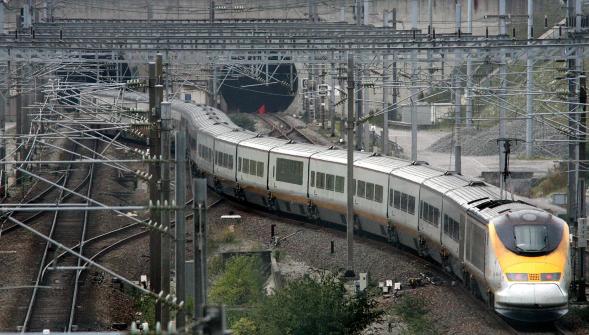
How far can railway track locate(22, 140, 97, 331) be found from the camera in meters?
22.6

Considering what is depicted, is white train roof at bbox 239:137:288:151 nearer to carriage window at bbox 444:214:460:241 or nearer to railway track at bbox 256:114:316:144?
carriage window at bbox 444:214:460:241

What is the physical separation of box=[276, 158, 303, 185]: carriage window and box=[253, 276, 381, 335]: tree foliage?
1374 centimetres

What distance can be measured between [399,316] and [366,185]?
28.1 feet

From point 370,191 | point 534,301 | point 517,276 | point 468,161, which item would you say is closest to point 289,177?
point 370,191

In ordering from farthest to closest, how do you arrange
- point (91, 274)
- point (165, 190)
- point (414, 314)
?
point (91, 274)
point (414, 314)
point (165, 190)

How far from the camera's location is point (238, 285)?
78.4ft

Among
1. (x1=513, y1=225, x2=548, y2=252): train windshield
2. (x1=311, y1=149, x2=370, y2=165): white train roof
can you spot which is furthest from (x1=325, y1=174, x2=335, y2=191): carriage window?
(x1=513, y1=225, x2=548, y2=252): train windshield

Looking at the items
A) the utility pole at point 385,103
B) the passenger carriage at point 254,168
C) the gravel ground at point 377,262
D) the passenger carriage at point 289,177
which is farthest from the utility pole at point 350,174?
the passenger carriage at point 254,168

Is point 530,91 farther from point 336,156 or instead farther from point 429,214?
point 429,214

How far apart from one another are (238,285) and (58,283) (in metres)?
4.28

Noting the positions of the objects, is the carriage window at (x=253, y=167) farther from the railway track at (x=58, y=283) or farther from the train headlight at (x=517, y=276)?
the train headlight at (x=517, y=276)

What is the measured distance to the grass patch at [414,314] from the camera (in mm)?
20547

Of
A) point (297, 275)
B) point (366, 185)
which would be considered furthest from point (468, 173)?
point (297, 275)

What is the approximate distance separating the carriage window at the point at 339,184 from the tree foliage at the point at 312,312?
11.4 metres
